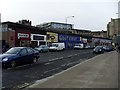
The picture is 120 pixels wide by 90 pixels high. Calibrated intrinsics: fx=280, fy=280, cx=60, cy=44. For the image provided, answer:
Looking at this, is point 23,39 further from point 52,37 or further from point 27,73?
point 27,73

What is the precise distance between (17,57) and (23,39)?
42.6m

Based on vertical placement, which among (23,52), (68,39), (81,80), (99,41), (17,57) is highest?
(68,39)

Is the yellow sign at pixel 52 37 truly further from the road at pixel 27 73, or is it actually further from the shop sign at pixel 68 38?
the road at pixel 27 73

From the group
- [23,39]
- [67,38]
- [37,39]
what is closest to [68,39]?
[67,38]

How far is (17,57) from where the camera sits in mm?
18922

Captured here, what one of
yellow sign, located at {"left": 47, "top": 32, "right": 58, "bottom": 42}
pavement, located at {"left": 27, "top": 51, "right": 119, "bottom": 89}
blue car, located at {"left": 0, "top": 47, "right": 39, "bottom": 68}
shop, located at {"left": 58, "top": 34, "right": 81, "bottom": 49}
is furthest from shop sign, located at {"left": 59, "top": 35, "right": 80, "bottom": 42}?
pavement, located at {"left": 27, "top": 51, "right": 119, "bottom": 89}

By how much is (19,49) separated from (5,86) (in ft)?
28.9

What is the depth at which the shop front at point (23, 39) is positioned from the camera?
59281mm

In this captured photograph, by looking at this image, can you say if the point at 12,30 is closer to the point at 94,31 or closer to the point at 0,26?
the point at 0,26

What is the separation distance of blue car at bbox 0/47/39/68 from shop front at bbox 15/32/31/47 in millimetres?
37580

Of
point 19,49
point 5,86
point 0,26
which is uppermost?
point 0,26

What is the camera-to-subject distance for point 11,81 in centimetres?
1262

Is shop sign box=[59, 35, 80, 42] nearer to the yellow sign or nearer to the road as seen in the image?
the yellow sign

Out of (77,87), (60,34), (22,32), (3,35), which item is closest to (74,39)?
(60,34)
